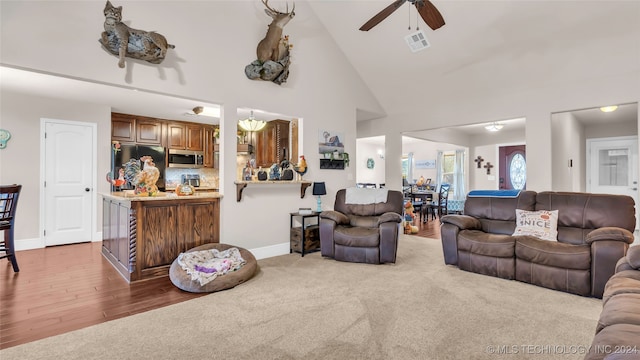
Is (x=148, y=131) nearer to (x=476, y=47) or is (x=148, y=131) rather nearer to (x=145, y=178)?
(x=145, y=178)

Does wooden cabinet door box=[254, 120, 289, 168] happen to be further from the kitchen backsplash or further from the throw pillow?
the throw pillow

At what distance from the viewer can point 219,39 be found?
13.0 ft

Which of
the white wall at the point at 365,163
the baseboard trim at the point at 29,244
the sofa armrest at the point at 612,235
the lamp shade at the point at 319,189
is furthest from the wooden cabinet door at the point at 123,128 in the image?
the sofa armrest at the point at 612,235

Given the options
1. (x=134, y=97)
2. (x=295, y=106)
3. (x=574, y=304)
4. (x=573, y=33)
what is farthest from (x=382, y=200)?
(x=134, y=97)

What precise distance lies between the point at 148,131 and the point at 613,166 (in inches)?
409

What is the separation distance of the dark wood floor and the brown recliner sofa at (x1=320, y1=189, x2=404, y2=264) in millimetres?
1859

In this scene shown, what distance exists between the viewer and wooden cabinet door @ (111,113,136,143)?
5.55 m

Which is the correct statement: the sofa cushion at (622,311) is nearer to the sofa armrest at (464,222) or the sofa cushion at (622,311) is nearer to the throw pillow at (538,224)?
the throw pillow at (538,224)

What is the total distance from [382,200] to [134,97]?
3.96 metres

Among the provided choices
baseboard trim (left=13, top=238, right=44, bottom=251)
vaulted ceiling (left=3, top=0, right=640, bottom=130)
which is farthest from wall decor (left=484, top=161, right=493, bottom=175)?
baseboard trim (left=13, top=238, right=44, bottom=251)

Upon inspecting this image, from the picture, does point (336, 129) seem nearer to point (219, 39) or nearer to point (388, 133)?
point (388, 133)

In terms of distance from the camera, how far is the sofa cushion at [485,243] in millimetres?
3327

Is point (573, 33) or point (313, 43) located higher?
point (313, 43)

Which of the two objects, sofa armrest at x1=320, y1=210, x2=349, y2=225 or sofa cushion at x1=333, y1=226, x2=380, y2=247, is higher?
sofa armrest at x1=320, y1=210, x2=349, y2=225
